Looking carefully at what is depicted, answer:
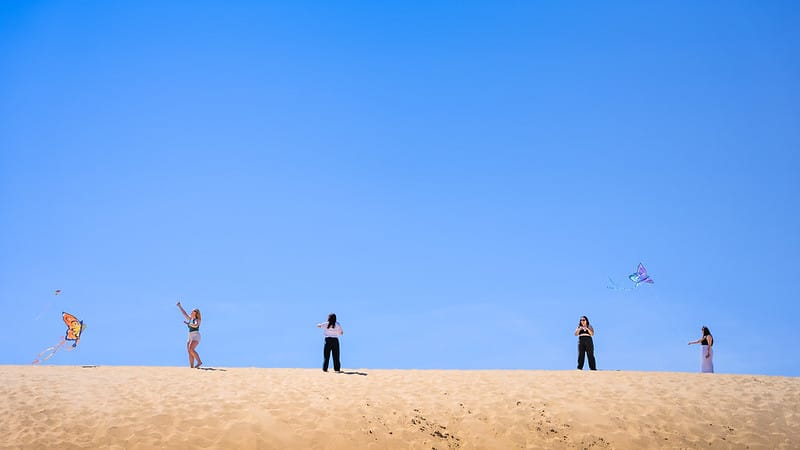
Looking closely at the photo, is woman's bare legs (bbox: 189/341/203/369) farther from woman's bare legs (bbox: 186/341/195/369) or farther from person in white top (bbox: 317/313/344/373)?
person in white top (bbox: 317/313/344/373)

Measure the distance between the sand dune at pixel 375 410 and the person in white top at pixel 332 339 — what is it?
56cm

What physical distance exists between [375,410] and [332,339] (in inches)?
170

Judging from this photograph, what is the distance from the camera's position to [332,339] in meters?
25.4

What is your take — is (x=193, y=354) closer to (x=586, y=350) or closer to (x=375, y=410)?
(x=375, y=410)

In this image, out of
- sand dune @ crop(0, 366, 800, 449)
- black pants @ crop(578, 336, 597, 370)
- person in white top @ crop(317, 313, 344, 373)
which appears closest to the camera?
sand dune @ crop(0, 366, 800, 449)

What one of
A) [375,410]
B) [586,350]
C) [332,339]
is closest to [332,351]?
[332,339]

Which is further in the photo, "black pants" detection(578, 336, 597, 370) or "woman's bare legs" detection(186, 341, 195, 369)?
"black pants" detection(578, 336, 597, 370)

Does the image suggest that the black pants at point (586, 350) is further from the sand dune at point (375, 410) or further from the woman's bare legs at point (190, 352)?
the woman's bare legs at point (190, 352)

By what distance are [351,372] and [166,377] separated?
6231 millimetres

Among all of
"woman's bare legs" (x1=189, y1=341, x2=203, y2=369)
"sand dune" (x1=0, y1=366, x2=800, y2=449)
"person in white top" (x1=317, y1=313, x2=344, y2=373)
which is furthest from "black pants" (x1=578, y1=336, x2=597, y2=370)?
"woman's bare legs" (x1=189, y1=341, x2=203, y2=369)

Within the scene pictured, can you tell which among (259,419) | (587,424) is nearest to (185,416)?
(259,419)

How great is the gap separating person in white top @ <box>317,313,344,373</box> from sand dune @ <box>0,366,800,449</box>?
1.83ft

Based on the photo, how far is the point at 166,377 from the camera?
78.5 ft

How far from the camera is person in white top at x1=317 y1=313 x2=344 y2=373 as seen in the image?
82.3 feet
